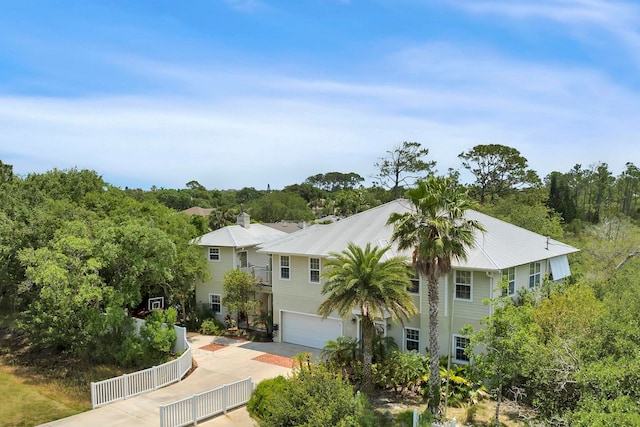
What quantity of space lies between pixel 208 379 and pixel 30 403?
269 inches

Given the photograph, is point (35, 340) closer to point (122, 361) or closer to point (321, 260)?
point (122, 361)

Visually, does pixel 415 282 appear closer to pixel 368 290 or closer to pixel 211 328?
pixel 368 290

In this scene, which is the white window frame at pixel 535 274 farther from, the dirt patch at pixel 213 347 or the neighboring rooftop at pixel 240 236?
the dirt patch at pixel 213 347

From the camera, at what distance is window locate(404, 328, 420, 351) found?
20984mm

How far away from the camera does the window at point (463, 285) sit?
19891 millimetres

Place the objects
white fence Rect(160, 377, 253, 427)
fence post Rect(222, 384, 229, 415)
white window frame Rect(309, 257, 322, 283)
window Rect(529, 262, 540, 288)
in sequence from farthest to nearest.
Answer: white window frame Rect(309, 257, 322, 283), window Rect(529, 262, 540, 288), fence post Rect(222, 384, 229, 415), white fence Rect(160, 377, 253, 427)

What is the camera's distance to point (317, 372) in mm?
13312

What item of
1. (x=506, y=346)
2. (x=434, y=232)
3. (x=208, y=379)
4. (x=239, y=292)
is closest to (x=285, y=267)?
(x=239, y=292)

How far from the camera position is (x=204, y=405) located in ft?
53.0

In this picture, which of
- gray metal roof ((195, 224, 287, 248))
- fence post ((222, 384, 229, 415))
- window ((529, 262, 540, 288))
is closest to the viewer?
fence post ((222, 384, 229, 415))

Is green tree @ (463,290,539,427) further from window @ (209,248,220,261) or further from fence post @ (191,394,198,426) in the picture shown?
window @ (209,248,220,261)

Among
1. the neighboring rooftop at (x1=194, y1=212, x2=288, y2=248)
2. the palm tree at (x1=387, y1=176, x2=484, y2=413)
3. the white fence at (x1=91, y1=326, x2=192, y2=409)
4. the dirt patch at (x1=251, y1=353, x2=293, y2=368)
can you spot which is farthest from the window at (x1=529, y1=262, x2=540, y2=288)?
the white fence at (x1=91, y1=326, x2=192, y2=409)

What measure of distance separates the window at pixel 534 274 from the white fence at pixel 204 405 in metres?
13.9

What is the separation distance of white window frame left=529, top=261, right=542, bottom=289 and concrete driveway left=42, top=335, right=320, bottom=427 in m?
10.9
